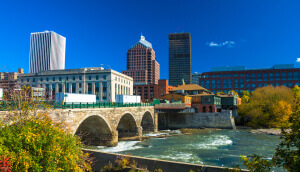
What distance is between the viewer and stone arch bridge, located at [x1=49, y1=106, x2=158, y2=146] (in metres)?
23.4

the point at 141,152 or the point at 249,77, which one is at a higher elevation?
the point at 249,77

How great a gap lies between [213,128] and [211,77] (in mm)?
76055

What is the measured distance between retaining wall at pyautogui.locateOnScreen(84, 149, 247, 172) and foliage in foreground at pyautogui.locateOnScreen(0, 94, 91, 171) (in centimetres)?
542

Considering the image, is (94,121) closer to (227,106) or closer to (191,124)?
(191,124)

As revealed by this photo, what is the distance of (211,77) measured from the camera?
129m

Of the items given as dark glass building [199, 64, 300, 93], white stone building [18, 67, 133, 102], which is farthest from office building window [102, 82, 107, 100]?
dark glass building [199, 64, 300, 93]

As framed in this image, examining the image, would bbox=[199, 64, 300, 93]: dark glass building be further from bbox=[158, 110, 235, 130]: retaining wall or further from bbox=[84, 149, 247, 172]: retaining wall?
bbox=[84, 149, 247, 172]: retaining wall

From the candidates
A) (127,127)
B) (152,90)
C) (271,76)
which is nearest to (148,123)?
(127,127)

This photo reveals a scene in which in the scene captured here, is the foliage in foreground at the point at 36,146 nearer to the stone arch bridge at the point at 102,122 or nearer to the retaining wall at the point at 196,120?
the stone arch bridge at the point at 102,122

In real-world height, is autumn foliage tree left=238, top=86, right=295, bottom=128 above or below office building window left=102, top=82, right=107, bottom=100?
below

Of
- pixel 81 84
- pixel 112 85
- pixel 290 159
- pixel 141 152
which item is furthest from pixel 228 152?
pixel 81 84

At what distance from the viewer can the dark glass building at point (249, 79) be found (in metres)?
116

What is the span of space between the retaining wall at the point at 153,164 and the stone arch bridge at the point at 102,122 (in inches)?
118

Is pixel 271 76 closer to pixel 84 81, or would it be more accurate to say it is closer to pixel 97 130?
pixel 84 81
